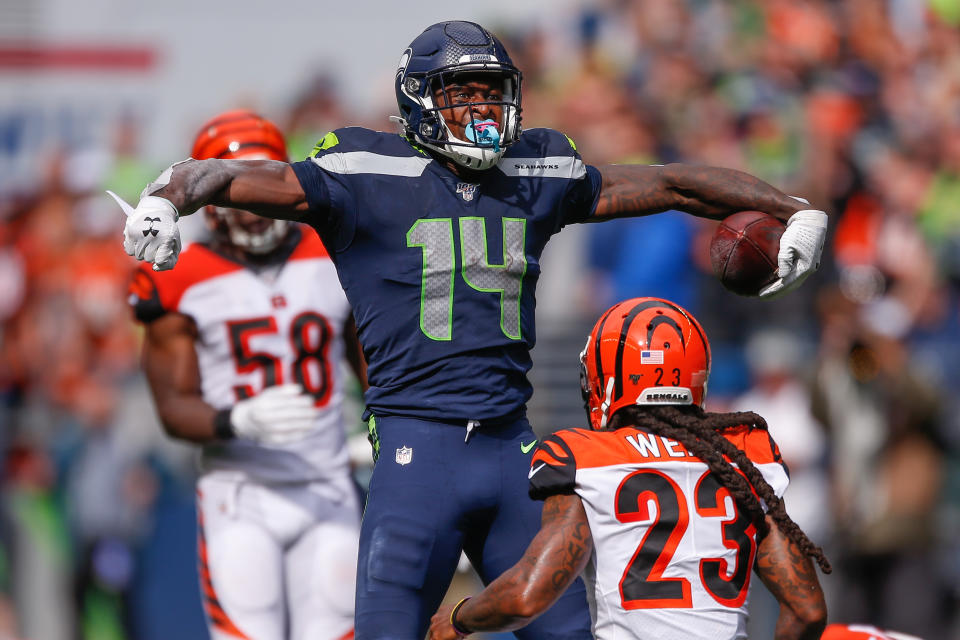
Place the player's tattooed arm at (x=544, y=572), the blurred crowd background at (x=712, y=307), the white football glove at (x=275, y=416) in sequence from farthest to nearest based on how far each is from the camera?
1. the blurred crowd background at (x=712, y=307)
2. the white football glove at (x=275, y=416)
3. the player's tattooed arm at (x=544, y=572)

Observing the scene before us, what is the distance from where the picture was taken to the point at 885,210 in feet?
28.0

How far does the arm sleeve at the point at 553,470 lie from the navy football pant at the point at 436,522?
34 centimetres

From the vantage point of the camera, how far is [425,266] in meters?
3.90

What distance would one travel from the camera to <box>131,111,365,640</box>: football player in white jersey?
4.95m

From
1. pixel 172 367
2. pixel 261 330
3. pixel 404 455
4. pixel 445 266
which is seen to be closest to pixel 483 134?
pixel 445 266

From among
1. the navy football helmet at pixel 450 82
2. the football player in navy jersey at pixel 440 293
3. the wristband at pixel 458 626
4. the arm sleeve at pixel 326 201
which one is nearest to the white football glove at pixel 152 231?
the football player in navy jersey at pixel 440 293

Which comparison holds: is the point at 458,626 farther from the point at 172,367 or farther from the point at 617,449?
the point at 172,367

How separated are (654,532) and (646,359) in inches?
17.4

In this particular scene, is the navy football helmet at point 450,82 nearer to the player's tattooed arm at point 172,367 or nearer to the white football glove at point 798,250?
the white football glove at point 798,250

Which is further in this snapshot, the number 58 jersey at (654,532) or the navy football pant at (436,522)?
the navy football pant at (436,522)

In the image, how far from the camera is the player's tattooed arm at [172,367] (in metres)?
5.08

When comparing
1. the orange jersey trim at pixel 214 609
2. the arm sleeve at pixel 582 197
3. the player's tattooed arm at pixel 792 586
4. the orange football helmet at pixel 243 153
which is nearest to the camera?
the player's tattooed arm at pixel 792 586

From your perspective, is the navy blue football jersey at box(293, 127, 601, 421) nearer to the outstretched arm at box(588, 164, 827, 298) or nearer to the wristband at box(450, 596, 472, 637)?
the outstretched arm at box(588, 164, 827, 298)

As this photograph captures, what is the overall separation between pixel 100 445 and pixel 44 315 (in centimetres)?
191
